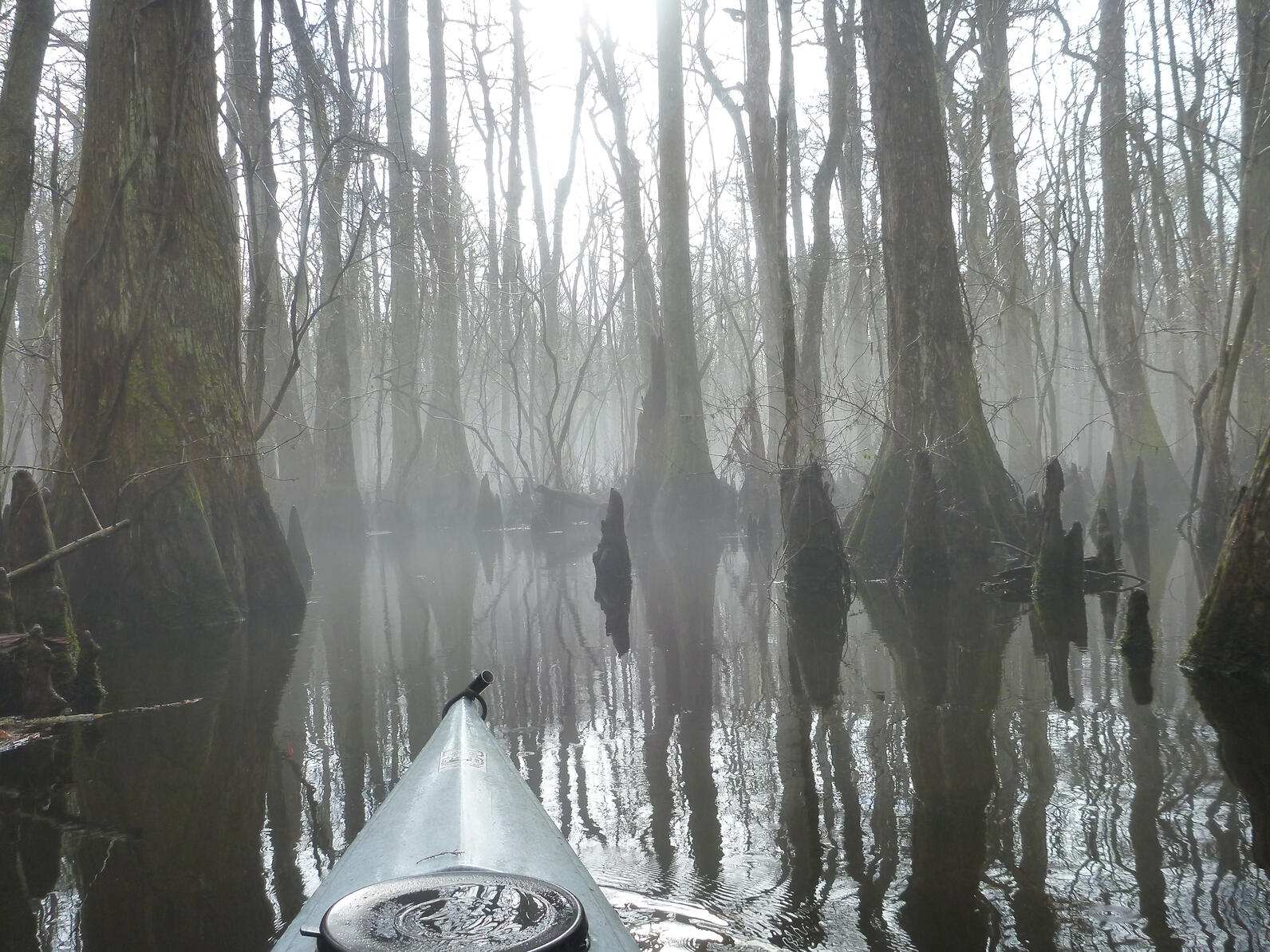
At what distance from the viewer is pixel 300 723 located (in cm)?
383

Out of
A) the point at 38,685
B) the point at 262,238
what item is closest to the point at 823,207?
the point at 262,238

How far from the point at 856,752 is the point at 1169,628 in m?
2.63

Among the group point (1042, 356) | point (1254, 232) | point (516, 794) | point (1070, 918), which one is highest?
point (1254, 232)

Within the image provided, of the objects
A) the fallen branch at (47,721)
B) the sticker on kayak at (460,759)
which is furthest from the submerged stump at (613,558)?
the sticker on kayak at (460,759)

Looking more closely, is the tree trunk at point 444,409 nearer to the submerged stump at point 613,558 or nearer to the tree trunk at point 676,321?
the tree trunk at point 676,321

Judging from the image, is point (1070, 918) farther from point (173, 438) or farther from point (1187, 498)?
point (1187, 498)

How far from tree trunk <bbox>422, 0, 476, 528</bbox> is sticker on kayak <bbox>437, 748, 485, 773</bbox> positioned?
15561 mm

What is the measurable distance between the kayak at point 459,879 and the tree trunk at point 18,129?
17.4 ft

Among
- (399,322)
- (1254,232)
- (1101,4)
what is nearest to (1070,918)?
(1254,232)

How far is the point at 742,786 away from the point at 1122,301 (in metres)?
12.9

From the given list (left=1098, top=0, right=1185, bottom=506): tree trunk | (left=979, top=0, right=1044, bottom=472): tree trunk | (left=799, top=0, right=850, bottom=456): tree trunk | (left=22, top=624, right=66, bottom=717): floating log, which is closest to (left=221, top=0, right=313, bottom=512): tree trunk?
(left=22, top=624, right=66, bottom=717): floating log

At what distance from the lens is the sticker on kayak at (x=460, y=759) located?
78.5 inches

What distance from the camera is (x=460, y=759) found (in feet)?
6.71

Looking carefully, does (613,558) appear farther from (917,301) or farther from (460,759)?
(460,759)
